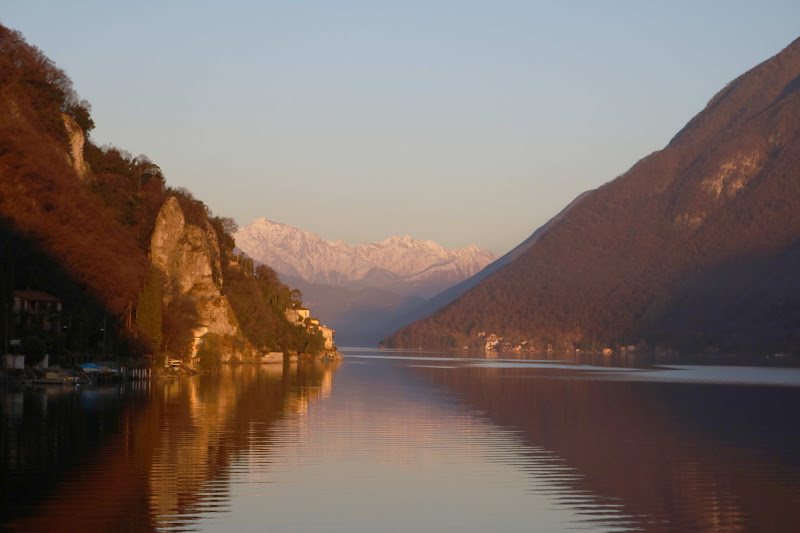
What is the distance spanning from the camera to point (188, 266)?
359 feet

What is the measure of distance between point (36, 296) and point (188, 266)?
37844 mm

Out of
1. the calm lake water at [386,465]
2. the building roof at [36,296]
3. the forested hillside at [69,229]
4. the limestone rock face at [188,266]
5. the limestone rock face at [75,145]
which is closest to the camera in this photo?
the calm lake water at [386,465]

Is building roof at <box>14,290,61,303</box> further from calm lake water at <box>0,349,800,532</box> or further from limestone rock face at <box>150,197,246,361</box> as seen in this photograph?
limestone rock face at <box>150,197,246,361</box>

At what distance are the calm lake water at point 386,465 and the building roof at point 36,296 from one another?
13.2 m

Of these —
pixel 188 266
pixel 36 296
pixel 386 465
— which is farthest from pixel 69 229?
pixel 386 465

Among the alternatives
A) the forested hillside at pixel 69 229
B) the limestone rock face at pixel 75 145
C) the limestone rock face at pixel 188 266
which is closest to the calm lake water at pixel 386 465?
the forested hillside at pixel 69 229

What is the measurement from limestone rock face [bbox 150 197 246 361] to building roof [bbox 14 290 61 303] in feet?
95.6

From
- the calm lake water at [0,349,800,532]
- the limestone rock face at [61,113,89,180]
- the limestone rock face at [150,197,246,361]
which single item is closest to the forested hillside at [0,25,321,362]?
the limestone rock face at [61,113,89,180]

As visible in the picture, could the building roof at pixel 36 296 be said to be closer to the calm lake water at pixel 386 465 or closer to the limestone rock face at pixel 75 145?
the calm lake water at pixel 386 465

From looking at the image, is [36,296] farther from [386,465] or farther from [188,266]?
[386,465]

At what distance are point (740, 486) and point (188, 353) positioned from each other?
2799 inches

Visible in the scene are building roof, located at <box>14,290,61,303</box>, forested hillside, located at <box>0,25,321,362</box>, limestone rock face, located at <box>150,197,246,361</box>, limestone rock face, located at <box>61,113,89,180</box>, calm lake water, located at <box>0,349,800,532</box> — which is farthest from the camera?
limestone rock face, located at <box>150,197,246,361</box>

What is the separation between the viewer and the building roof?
2753 inches

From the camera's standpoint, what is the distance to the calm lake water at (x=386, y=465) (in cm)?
2328
